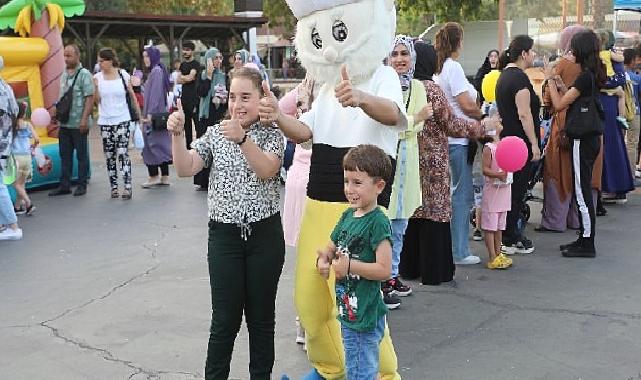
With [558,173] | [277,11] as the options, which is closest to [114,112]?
[558,173]

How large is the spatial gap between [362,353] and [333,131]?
1073 mm

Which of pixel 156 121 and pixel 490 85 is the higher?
pixel 490 85

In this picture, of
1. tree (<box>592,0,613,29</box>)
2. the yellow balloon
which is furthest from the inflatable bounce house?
tree (<box>592,0,613,29</box>)

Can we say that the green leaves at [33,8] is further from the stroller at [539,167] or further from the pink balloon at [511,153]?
the pink balloon at [511,153]

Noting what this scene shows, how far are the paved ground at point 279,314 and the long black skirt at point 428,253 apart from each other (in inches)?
5.9

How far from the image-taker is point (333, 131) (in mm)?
3658

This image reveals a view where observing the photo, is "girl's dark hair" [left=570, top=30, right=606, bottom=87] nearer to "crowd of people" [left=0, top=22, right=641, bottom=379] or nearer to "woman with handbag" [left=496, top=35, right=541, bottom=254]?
"crowd of people" [left=0, top=22, right=641, bottom=379]

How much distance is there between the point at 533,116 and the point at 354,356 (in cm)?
393

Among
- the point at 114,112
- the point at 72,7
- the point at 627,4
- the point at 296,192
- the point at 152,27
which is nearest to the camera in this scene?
the point at 296,192

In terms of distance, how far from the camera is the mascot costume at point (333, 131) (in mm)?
3600

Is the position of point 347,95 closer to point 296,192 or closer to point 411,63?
point 296,192

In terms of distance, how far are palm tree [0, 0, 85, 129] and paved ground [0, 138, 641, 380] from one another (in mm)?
4195

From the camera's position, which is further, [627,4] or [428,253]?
[627,4]

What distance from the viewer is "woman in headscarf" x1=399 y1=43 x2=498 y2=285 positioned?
545cm
